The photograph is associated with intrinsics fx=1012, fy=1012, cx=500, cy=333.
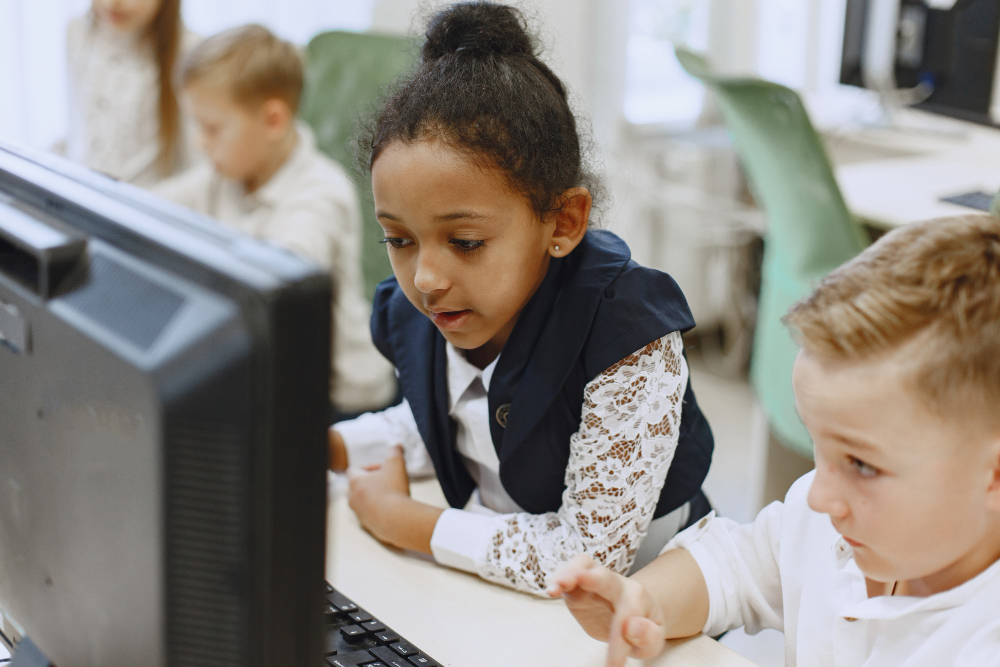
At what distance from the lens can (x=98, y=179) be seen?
20.4 inches

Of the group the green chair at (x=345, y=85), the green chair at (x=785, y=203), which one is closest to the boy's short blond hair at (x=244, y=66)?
the green chair at (x=345, y=85)

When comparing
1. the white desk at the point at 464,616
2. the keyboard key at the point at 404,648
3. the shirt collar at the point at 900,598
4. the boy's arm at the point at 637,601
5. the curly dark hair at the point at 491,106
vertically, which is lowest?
the white desk at the point at 464,616

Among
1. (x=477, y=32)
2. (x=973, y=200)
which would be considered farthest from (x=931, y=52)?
(x=477, y=32)

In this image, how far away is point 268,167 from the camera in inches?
65.4

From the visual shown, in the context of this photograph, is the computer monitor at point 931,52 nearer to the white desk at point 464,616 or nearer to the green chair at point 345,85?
the green chair at point 345,85

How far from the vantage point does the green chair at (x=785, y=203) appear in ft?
5.28

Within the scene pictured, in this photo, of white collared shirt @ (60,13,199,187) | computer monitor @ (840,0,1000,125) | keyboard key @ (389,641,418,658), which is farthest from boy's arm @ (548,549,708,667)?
computer monitor @ (840,0,1000,125)

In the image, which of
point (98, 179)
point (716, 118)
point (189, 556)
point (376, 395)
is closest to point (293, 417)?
point (189, 556)

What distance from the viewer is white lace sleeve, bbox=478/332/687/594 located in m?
0.81

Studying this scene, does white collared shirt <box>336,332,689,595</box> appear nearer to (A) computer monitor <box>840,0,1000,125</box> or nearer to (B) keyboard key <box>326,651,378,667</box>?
(B) keyboard key <box>326,651,378,667</box>

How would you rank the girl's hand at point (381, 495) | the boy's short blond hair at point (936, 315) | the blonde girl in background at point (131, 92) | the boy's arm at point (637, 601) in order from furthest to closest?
the blonde girl in background at point (131, 92) → the girl's hand at point (381, 495) → the boy's arm at point (637, 601) → the boy's short blond hair at point (936, 315)

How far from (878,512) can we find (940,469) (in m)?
0.04

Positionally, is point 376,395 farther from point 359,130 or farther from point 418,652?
point 418,652

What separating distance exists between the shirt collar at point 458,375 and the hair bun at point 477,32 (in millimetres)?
261
